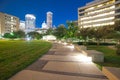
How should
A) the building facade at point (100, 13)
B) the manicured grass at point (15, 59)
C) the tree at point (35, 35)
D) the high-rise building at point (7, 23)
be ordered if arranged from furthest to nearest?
the high-rise building at point (7, 23), the tree at point (35, 35), the building facade at point (100, 13), the manicured grass at point (15, 59)

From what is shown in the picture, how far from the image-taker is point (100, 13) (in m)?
99.9

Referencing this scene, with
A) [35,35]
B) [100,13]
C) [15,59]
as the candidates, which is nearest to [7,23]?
[35,35]

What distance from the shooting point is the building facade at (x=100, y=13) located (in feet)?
291

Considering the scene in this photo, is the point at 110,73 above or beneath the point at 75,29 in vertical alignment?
beneath

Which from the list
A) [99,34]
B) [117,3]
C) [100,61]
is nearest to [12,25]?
[117,3]

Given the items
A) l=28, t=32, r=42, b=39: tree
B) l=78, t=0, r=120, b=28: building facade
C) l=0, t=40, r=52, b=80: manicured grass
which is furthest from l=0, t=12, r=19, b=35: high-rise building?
l=0, t=40, r=52, b=80: manicured grass

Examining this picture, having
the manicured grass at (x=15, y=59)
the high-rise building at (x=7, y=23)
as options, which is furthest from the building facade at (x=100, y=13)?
the high-rise building at (x=7, y=23)

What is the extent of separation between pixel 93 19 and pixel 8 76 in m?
101

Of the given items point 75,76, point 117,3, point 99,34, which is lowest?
point 75,76

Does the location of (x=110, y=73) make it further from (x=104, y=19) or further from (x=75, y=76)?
(x=104, y=19)

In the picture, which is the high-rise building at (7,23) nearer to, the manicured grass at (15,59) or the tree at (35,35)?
the tree at (35,35)

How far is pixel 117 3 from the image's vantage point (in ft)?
284

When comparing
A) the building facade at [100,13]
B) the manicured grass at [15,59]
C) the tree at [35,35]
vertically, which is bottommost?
the manicured grass at [15,59]

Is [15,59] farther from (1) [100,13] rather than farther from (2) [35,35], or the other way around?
(2) [35,35]
